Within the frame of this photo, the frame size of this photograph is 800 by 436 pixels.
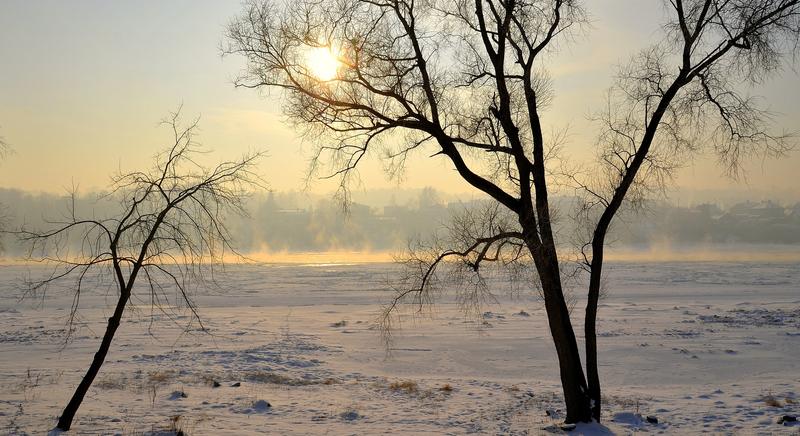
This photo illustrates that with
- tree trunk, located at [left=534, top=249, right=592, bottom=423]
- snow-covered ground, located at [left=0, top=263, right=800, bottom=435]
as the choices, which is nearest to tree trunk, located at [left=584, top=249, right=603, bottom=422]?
tree trunk, located at [left=534, top=249, right=592, bottom=423]

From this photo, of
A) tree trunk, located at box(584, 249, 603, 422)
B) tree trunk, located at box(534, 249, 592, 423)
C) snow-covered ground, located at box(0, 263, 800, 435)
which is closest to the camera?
tree trunk, located at box(534, 249, 592, 423)

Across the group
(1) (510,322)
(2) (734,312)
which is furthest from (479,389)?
(2) (734,312)

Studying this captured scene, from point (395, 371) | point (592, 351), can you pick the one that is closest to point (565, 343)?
point (592, 351)

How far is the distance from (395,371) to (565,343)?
1086cm

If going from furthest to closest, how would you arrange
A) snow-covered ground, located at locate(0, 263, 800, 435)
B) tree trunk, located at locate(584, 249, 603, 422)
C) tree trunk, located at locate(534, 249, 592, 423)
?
snow-covered ground, located at locate(0, 263, 800, 435) → tree trunk, located at locate(584, 249, 603, 422) → tree trunk, located at locate(534, 249, 592, 423)

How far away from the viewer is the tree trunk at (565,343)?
11492 millimetres

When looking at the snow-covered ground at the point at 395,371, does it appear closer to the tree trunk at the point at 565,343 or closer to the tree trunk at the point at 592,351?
the tree trunk at the point at 565,343

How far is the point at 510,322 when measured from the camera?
34.2 m

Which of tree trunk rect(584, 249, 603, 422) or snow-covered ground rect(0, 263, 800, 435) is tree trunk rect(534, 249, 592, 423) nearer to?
tree trunk rect(584, 249, 603, 422)

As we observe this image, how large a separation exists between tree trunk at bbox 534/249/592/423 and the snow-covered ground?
0.48 m

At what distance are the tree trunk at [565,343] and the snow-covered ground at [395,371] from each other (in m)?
0.48

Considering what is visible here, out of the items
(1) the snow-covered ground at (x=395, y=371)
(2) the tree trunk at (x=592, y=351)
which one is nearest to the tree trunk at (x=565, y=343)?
(2) the tree trunk at (x=592, y=351)

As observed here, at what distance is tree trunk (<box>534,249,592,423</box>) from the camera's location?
11.5 metres

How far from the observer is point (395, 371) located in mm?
21578
